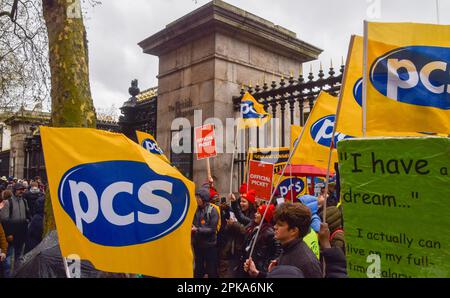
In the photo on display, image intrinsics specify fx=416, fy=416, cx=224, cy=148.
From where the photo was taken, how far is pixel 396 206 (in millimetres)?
2191

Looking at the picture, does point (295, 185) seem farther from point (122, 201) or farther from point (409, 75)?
point (122, 201)

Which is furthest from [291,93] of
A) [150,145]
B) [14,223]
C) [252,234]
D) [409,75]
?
[14,223]

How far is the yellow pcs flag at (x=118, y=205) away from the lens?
295 cm

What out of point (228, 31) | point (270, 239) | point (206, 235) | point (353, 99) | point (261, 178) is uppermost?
point (228, 31)

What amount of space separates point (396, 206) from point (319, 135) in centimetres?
323

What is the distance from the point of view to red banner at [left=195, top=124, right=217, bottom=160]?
7.24 m

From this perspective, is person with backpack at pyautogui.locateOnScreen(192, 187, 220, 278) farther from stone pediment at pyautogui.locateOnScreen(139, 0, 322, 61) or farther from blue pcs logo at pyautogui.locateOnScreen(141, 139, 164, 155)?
stone pediment at pyautogui.locateOnScreen(139, 0, 322, 61)

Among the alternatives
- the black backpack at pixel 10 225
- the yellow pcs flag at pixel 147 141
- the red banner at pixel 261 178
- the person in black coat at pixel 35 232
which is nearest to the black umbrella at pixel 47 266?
the red banner at pixel 261 178

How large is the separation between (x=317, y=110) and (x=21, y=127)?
903 inches

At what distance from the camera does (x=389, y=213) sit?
2211 millimetres

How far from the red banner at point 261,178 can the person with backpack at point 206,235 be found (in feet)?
2.69

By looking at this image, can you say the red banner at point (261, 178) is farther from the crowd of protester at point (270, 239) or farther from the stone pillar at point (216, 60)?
the stone pillar at point (216, 60)
